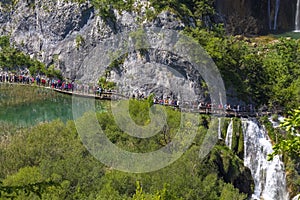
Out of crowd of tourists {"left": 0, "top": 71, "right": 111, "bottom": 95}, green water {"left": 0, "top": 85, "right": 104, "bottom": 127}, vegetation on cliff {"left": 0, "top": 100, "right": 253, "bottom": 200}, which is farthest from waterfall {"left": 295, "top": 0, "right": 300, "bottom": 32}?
vegetation on cliff {"left": 0, "top": 100, "right": 253, "bottom": 200}

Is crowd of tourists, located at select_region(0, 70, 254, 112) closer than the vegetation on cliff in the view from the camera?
No

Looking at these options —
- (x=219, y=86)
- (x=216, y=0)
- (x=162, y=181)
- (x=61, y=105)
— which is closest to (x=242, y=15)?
(x=216, y=0)

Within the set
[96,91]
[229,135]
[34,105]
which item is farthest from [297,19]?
[34,105]

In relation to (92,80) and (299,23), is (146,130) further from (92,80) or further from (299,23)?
(299,23)

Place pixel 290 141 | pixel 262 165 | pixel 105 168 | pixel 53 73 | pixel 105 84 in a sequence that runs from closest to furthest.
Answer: pixel 290 141, pixel 105 168, pixel 262 165, pixel 105 84, pixel 53 73

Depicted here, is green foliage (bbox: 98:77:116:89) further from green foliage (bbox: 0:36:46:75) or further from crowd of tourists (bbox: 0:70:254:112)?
green foliage (bbox: 0:36:46:75)

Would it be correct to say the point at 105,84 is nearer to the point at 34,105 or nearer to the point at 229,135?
the point at 34,105
